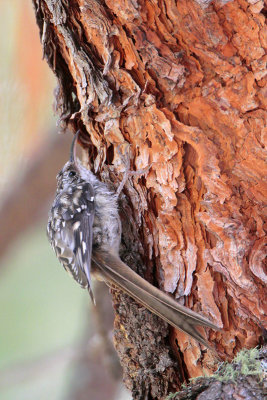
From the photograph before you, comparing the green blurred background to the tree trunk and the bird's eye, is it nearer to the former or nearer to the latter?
the bird's eye

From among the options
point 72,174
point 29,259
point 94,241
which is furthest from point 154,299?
point 29,259

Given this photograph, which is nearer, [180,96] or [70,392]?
[180,96]

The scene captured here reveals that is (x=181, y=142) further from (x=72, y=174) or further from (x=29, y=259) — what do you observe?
(x=29, y=259)

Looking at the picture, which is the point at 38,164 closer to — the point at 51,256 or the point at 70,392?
the point at 51,256

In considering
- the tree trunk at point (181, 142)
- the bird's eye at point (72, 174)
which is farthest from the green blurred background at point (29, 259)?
the tree trunk at point (181, 142)

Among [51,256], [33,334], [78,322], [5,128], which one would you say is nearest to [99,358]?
[78,322]

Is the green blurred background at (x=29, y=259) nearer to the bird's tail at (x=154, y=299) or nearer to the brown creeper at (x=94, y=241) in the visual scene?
the brown creeper at (x=94, y=241)

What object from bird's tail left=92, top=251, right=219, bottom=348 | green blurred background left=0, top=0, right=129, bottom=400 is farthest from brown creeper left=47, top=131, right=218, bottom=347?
green blurred background left=0, top=0, right=129, bottom=400
